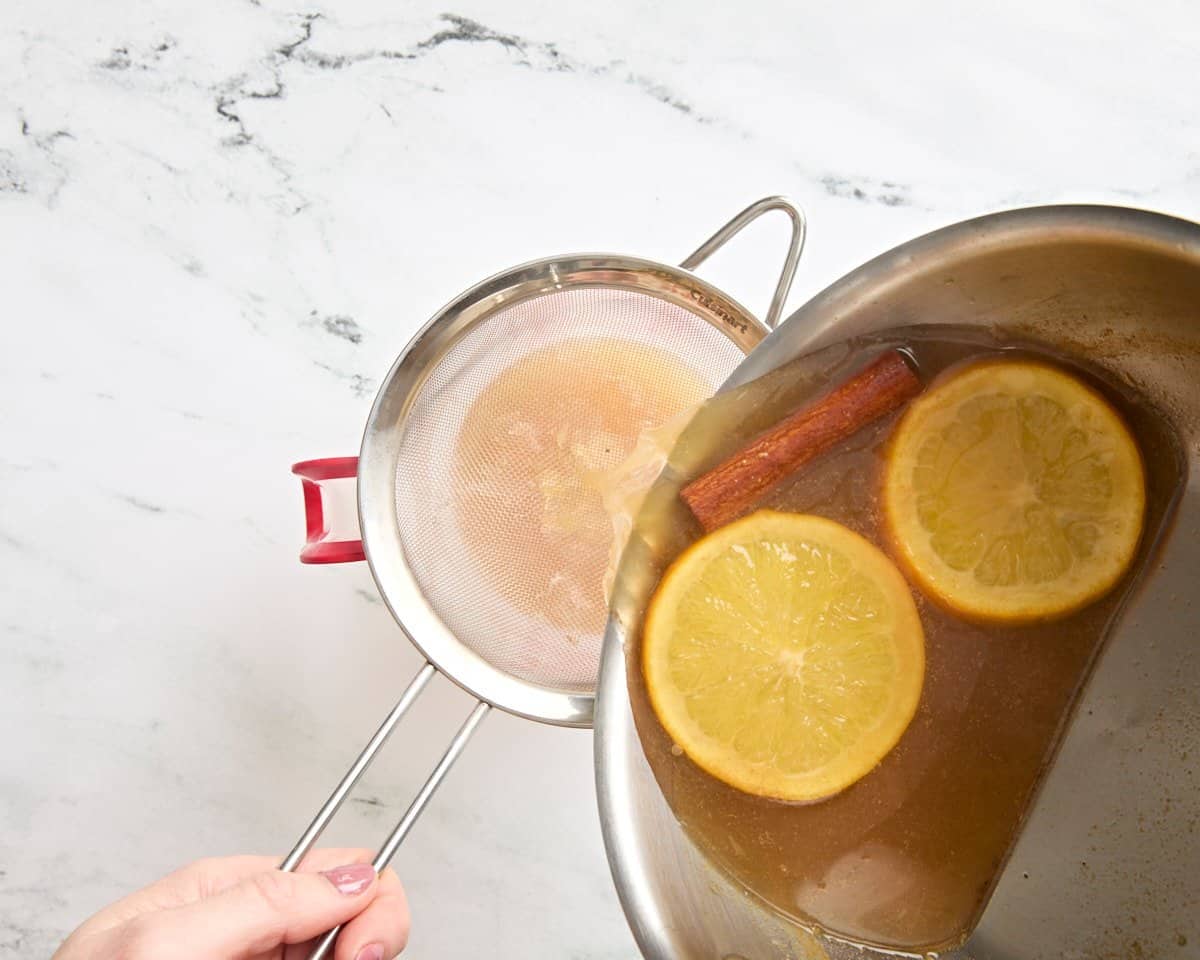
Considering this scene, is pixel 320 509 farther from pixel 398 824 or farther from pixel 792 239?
pixel 792 239

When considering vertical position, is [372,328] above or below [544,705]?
above

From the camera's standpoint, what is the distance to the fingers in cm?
119

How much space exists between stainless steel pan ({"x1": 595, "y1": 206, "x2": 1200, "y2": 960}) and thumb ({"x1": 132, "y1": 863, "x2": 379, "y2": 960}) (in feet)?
1.08

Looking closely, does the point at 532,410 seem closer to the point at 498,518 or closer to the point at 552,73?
the point at 498,518

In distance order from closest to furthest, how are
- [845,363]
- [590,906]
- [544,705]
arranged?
1. [845,363]
2. [544,705]
3. [590,906]

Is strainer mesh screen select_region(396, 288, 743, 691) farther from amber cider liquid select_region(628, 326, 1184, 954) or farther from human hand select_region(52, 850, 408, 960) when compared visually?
human hand select_region(52, 850, 408, 960)

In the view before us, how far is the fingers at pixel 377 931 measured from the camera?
119cm

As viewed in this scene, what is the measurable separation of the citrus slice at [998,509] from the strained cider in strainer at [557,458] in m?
0.34

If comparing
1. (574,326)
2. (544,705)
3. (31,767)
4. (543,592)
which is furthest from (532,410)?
(31,767)

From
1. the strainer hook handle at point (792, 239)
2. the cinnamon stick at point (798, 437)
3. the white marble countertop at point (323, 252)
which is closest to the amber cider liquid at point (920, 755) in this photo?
the cinnamon stick at point (798, 437)

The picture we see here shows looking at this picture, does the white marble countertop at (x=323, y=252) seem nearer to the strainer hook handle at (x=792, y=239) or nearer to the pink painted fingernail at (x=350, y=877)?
the strainer hook handle at (x=792, y=239)

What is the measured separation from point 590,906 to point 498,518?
0.60 meters

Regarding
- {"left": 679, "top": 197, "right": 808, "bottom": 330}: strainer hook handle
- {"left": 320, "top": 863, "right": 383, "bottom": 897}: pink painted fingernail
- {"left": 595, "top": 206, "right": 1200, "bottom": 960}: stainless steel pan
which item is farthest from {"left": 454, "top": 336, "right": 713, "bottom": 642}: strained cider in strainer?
{"left": 320, "top": 863, "right": 383, "bottom": 897}: pink painted fingernail

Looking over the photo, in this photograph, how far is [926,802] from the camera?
124 centimetres
